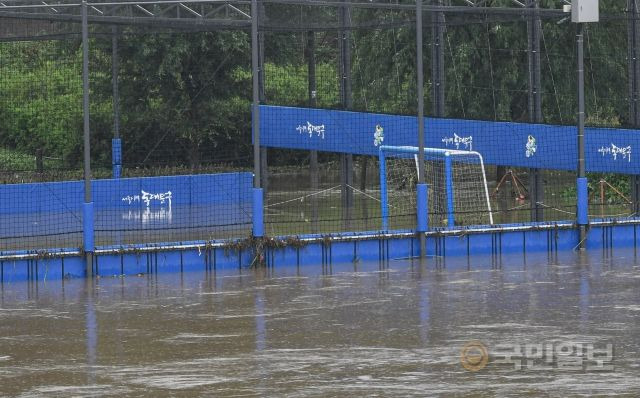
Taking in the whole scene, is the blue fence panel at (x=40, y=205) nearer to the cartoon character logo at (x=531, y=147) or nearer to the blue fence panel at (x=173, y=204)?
the blue fence panel at (x=173, y=204)

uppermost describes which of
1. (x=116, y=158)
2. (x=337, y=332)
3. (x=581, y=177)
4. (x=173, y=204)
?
(x=116, y=158)

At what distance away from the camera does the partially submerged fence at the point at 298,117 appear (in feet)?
91.8

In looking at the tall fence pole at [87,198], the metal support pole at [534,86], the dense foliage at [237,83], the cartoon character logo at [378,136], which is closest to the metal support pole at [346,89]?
the dense foliage at [237,83]

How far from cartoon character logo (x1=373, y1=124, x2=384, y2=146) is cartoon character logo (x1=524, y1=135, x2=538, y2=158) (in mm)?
3612

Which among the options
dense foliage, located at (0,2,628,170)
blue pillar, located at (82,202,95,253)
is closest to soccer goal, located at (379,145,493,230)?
dense foliage, located at (0,2,628,170)

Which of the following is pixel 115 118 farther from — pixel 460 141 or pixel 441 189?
pixel 441 189

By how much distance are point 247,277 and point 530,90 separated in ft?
33.2

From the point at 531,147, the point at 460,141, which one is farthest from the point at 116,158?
the point at 531,147

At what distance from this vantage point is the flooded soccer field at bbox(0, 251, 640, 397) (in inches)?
526

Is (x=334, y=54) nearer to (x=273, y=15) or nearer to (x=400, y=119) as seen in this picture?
(x=273, y=15)

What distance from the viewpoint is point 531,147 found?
93.0 ft

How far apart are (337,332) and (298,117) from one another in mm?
15406

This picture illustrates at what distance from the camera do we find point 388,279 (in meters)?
21.3

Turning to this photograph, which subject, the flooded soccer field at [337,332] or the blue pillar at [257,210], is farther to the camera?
the blue pillar at [257,210]
